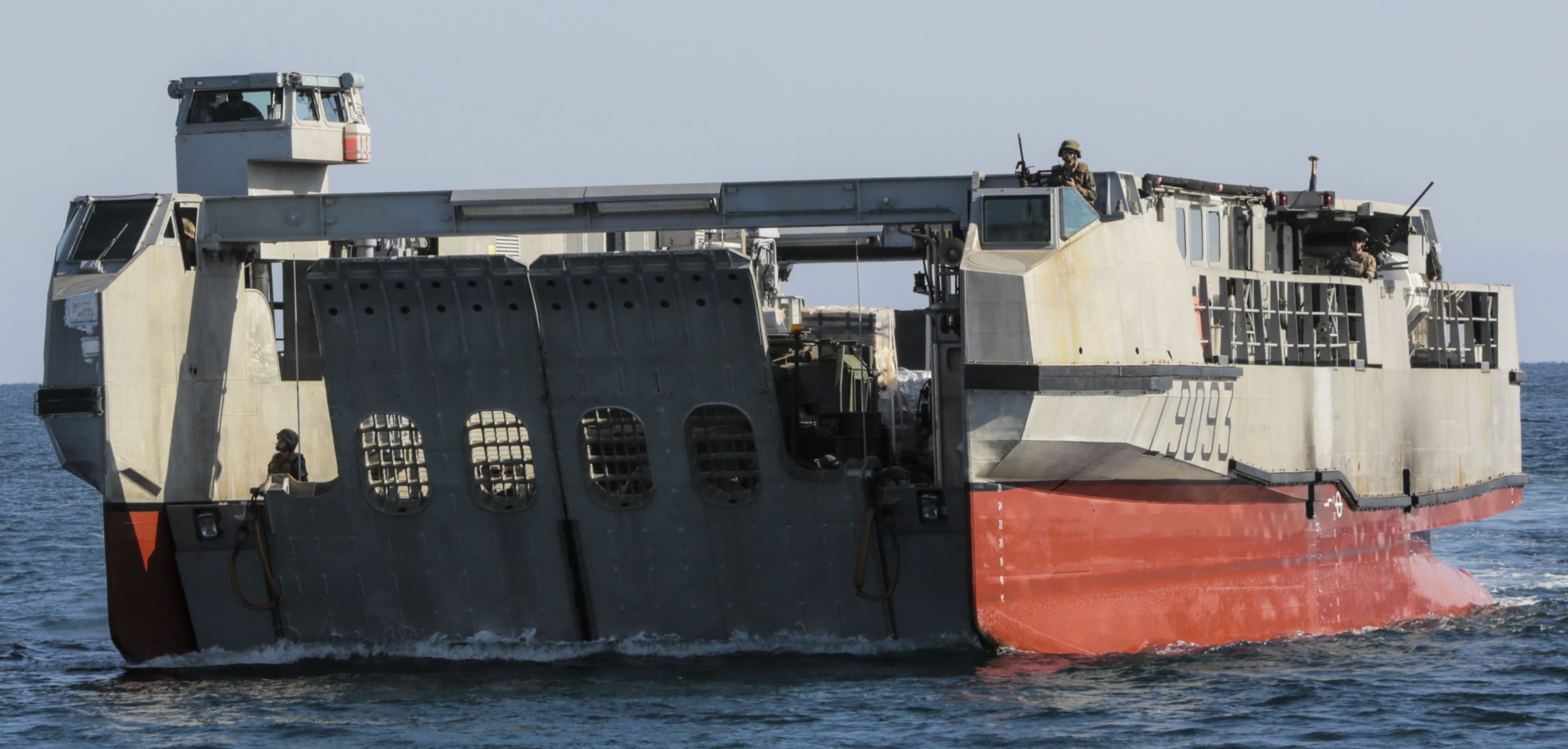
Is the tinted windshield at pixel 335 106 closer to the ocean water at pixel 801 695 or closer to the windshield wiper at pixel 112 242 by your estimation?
the windshield wiper at pixel 112 242

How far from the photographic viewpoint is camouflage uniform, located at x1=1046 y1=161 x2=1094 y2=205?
19453 mm

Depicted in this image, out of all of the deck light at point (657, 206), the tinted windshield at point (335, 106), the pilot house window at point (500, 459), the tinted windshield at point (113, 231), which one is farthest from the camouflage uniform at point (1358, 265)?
the tinted windshield at point (113, 231)

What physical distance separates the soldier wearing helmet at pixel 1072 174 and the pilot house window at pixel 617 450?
15.6 feet

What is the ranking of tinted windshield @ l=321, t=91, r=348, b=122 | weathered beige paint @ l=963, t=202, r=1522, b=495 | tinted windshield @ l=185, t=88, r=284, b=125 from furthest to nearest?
tinted windshield @ l=321, t=91, r=348, b=122
tinted windshield @ l=185, t=88, r=284, b=125
weathered beige paint @ l=963, t=202, r=1522, b=495

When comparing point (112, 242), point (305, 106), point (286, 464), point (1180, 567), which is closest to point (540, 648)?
point (286, 464)

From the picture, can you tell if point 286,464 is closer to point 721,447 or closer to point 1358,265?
point 721,447

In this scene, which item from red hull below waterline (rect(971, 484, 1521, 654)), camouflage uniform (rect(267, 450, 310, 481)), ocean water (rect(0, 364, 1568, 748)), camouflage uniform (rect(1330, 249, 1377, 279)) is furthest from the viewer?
camouflage uniform (rect(1330, 249, 1377, 279))

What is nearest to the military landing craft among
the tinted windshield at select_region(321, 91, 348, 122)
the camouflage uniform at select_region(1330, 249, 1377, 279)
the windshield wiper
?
the windshield wiper

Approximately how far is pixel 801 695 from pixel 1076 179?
5795mm

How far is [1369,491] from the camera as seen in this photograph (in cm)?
2428

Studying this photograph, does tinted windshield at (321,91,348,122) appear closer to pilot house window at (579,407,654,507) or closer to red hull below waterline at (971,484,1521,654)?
pilot house window at (579,407,654,507)

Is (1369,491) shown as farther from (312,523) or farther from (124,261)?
(124,261)

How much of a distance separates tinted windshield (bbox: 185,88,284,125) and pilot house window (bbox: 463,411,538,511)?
15.4 feet

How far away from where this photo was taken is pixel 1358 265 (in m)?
24.6
